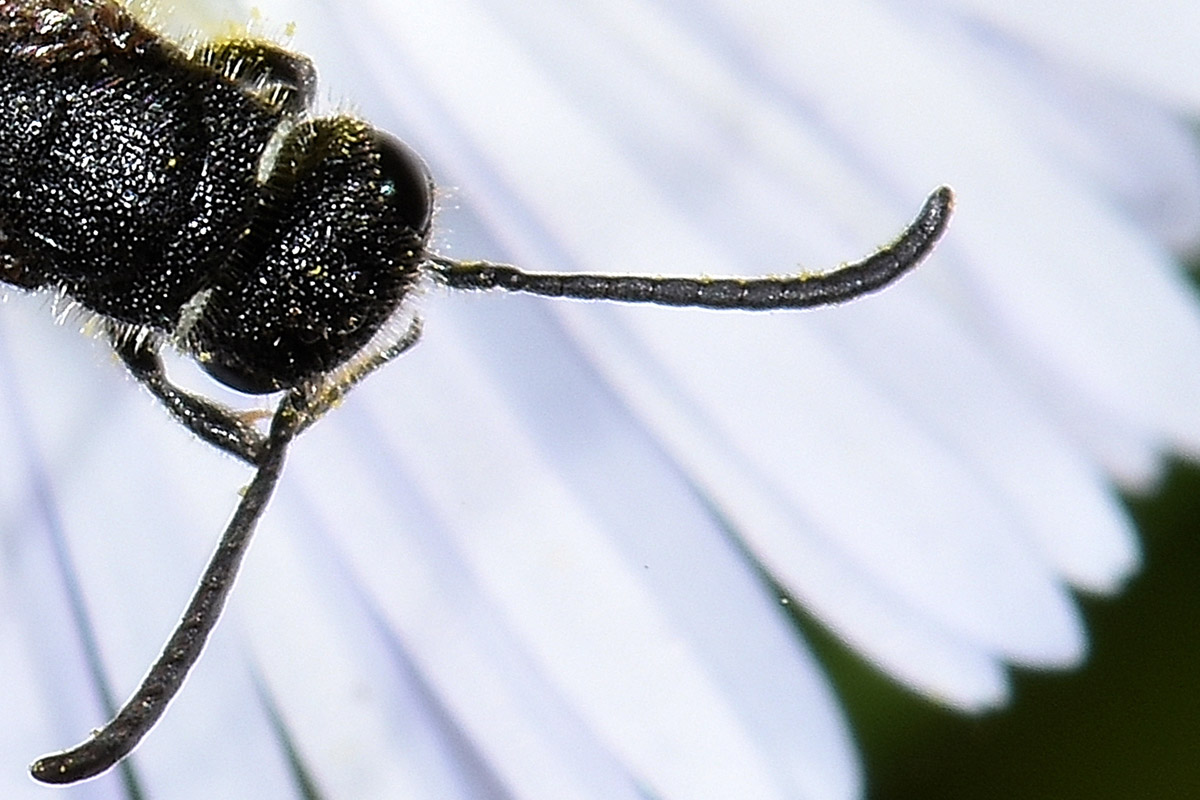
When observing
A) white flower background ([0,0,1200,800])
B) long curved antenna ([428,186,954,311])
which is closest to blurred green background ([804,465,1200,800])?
white flower background ([0,0,1200,800])

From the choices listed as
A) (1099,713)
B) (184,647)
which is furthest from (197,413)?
(1099,713)

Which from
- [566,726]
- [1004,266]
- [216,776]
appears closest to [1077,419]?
[1004,266]

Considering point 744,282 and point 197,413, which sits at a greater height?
point 744,282

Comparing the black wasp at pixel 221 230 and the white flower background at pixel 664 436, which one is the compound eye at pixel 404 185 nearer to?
the black wasp at pixel 221 230

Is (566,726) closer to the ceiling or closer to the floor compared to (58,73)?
closer to the floor

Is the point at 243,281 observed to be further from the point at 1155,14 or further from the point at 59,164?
the point at 1155,14

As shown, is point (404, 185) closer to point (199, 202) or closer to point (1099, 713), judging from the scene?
point (199, 202)
